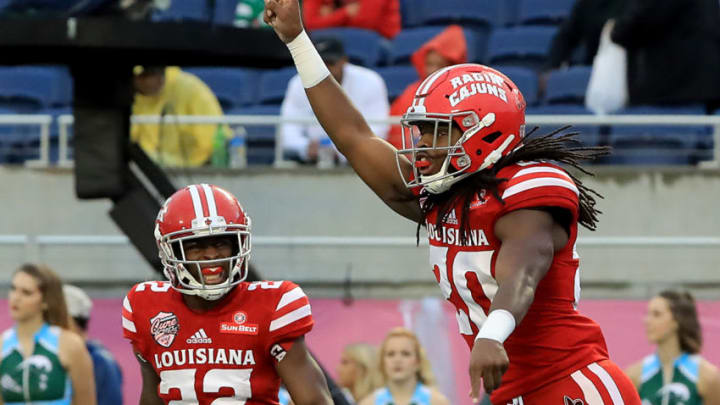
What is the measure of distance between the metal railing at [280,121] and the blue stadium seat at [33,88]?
1356mm

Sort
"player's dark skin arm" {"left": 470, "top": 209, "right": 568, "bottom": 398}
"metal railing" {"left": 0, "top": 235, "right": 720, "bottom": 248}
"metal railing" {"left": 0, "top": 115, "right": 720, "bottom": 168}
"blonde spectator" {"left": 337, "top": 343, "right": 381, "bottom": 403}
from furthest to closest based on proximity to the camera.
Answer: "metal railing" {"left": 0, "top": 115, "right": 720, "bottom": 168}
"metal railing" {"left": 0, "top": 235, "right": 720, "bottom": 248}
"blonde spectator" {"left": 337, "top": 343, "right": 381, "bottom": 403}
"player's dark skin arm" {"left": 470, "top": 209, "right": 568, "bottom": 398}

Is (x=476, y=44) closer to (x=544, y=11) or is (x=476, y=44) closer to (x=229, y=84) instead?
(x=544, y=11)

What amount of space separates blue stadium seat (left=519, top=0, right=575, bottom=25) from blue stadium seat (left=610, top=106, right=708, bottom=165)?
5.30ft

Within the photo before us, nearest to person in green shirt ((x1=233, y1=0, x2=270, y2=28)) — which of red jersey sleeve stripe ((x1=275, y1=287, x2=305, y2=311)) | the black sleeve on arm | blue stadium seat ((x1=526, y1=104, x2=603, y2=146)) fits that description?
blue stadium seat ((x1=526, y1=104, x2=603, y2=146))

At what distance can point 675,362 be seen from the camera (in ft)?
22.6

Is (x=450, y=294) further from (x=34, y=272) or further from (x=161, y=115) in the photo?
(x=161, y=115)

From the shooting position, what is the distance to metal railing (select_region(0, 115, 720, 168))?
8.09 meters

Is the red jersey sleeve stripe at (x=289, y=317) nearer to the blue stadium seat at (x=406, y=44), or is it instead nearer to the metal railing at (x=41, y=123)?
the metal railing at (x=41, y=123)

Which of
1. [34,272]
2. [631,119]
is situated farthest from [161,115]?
[631,119]

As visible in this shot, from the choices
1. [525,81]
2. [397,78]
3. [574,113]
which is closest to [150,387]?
[574,113]

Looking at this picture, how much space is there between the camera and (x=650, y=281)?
8.07 meters

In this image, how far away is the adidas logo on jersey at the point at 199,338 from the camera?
4.08 metres

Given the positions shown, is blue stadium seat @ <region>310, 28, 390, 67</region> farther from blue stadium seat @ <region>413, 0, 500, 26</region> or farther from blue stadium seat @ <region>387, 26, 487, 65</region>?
blue stadium seat @ <region>413, 0, 500, 26</region>

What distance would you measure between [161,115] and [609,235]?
2818 millimetres
